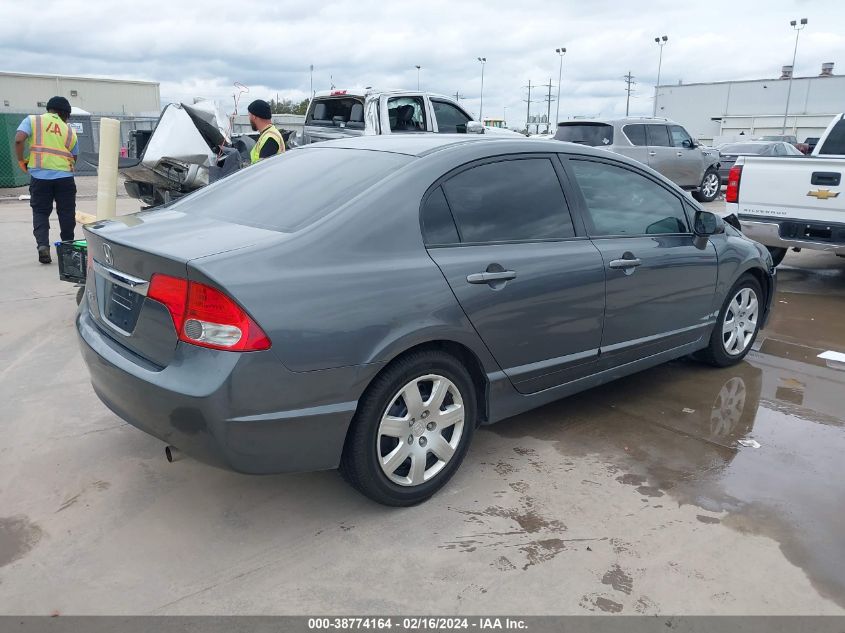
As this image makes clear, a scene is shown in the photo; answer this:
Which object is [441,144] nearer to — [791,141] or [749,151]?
[749,151]

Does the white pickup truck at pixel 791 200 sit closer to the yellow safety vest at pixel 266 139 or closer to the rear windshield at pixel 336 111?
the yellow safety vest at pixel 266 139

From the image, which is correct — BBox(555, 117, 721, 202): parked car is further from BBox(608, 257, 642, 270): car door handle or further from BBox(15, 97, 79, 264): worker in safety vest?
BBox(608, 257, 642, 270): car door handle

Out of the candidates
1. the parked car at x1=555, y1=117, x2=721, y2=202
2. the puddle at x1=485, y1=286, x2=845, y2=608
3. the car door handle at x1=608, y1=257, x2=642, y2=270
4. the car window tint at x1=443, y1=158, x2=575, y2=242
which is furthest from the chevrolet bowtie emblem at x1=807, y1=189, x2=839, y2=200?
the parked car at x1=555, y1=117, x2=721, y2=202

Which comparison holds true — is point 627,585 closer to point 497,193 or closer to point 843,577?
point 843,577

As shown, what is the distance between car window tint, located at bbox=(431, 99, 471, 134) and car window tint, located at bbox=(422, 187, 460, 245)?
819 cm

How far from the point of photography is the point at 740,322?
5094mm

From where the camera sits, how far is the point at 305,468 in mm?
2826

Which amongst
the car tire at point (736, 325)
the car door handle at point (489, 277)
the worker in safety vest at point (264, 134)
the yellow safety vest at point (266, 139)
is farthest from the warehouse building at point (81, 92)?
the car door handle at point (489, 277)

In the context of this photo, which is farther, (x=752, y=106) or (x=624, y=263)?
(x=752, y=106)

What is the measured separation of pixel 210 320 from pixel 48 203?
21.5 feet

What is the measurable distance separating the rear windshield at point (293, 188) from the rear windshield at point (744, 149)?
1865 cm

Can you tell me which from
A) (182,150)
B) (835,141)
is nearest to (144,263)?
(182,150)

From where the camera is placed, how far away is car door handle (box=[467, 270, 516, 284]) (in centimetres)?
319

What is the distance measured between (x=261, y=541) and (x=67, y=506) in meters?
0.93
